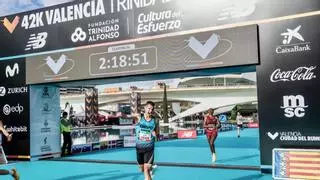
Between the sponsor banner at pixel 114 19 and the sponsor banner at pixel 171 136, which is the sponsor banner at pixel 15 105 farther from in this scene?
the sponsor banner at pixel 171 136

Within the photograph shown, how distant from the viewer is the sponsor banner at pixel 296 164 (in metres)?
9.07

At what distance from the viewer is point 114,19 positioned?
16.3 metres

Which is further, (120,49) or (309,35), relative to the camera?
(120,49)

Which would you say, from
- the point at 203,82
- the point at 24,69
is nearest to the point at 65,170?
the point at 24,69

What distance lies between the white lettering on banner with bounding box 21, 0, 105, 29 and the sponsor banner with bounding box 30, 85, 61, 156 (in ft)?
8.86

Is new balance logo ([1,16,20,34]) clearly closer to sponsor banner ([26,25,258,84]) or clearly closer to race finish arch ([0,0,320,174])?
race finish arch ([0,0,320,174])

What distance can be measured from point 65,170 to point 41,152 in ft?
14.3

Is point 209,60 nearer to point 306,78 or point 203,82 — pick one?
point 306,78

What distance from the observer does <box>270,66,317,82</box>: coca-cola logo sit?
1224 centimetres

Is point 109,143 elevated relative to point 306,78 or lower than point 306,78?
lower

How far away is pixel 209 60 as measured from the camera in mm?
13930

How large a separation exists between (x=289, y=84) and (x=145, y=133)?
14.9 feet

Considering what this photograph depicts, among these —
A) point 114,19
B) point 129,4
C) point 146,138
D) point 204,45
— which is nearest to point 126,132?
point 114,19

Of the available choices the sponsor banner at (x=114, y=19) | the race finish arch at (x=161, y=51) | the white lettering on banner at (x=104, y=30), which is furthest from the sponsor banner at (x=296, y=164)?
the white lettering on banner at (x=104, y=30)
